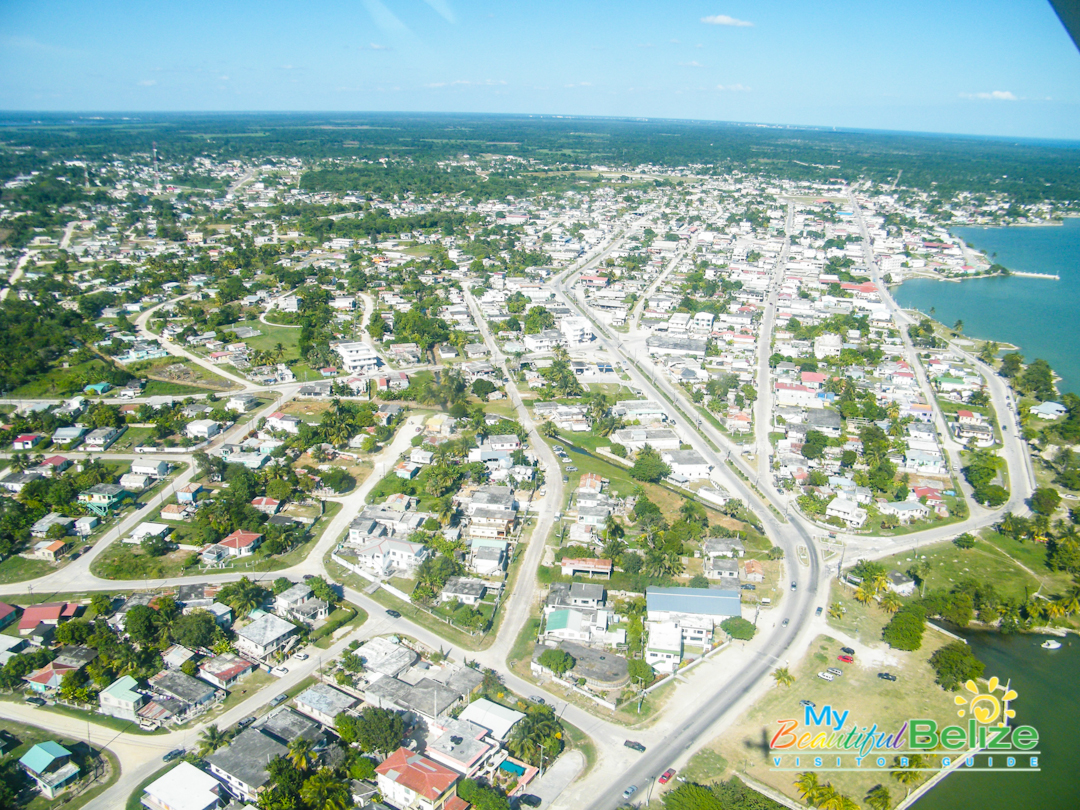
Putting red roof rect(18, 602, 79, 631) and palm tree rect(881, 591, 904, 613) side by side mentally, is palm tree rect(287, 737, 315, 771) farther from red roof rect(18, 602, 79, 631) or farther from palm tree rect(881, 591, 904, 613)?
palm tree rect(881, 591, 904, 613)

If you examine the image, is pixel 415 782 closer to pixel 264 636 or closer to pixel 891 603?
pixel 264 636

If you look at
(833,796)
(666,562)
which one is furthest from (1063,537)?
(833,796)

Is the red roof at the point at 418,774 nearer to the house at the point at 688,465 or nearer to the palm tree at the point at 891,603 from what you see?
the palm tree at the point at 891,603

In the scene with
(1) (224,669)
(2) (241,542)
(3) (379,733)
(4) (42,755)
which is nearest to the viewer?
(4) (42,755)

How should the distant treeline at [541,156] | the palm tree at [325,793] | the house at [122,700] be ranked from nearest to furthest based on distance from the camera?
the palm tree at [325,793]
the house at [122,700]
the distant treeline at [541,156]

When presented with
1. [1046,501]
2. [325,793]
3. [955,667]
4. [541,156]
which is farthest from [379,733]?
[541,156]

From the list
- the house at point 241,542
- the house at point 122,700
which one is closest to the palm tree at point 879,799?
the house at point 122,700
